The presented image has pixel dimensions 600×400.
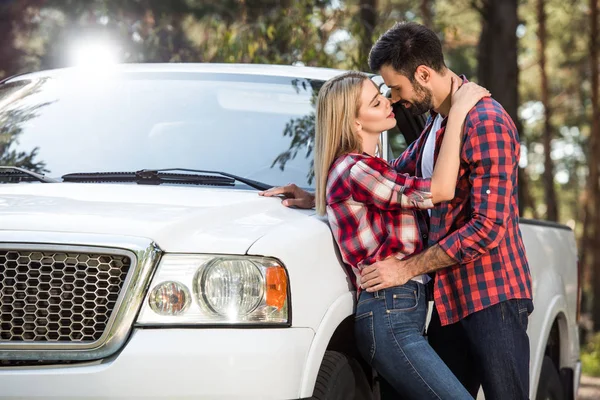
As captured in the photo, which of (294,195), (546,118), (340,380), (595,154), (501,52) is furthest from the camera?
(546,118)

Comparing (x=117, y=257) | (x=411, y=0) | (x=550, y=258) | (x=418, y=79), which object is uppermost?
(x=411, y=0)

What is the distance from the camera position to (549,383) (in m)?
5.68

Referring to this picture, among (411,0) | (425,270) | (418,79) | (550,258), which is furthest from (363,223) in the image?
(411,0)

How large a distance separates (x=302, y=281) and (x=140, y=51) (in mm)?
13594

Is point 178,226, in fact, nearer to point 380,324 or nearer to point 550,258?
point 380,324

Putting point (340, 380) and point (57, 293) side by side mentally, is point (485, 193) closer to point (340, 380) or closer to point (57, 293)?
point (340, 380)

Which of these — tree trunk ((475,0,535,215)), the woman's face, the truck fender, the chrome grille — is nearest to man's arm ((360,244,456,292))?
the truck fender

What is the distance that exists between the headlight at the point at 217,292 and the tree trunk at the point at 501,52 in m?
12.0

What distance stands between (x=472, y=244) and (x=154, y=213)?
108 cm

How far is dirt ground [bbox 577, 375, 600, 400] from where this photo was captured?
40.3ft

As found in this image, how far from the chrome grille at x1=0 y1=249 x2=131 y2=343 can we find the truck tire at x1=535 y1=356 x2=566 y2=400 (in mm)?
2871

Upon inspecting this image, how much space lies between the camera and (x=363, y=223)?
3.76 metres

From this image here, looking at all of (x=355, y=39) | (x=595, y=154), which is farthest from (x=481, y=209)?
(x=595, y=154)

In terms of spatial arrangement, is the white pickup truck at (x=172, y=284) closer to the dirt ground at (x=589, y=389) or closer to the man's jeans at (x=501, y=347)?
the man's jeans at (x=501, y=347)
